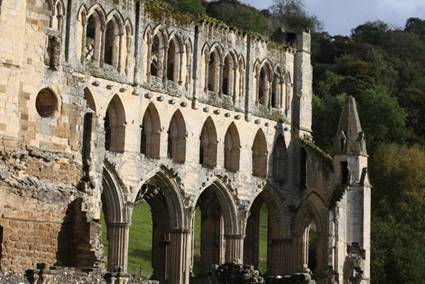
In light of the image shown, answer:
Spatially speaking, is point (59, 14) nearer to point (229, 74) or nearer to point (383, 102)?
point (229, 74)

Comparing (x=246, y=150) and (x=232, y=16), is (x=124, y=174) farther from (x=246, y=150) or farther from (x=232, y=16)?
(x=232, y=16)

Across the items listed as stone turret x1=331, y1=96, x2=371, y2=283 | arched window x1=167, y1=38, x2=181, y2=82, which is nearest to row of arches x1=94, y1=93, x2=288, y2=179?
arched window x1=167, y1=38, x2=181, y2=82

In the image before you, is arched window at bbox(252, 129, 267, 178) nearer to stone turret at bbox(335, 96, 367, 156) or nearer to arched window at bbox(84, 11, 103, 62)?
stone turret at bbox(335, 96, 367, 156)

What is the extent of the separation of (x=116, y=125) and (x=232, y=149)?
590 cm

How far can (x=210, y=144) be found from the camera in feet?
139

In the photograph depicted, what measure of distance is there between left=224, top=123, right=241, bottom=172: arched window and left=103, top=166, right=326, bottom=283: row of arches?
3.37 feet

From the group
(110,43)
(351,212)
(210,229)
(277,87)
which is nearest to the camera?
(110,43)

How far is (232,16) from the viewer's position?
9481 centimetres

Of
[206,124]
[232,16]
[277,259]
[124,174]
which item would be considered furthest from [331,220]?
[232,16]

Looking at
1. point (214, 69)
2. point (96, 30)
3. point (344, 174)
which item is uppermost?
point (96, 30)

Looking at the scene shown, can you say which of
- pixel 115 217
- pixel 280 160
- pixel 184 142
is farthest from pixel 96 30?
pixel 280 160

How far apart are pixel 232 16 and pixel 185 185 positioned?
55.3 metres

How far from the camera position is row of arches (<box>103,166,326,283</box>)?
40.6m

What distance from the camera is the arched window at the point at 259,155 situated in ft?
144
